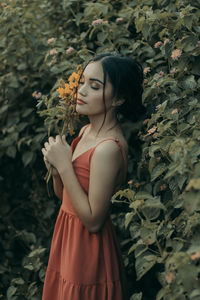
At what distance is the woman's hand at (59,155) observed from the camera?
5.12 ft

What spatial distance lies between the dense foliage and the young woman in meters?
0.09

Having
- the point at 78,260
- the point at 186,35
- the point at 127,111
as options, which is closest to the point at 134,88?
the point at 127,111

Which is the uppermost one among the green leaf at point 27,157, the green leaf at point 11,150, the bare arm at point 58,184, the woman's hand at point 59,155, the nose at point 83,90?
the nose at point 83,90

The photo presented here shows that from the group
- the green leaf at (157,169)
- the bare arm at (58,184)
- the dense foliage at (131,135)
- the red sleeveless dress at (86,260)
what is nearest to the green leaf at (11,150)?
the dense foliage at (131,135)

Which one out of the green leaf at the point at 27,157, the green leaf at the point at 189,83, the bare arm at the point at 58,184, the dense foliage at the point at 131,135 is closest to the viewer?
the dense foliage at the point at 131,135

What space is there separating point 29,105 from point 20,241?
0.81 meters

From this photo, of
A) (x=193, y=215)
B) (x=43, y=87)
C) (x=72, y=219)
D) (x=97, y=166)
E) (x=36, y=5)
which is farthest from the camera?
(x=36, y=5)

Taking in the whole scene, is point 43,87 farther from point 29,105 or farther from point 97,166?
point 97,166

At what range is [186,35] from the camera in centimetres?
164

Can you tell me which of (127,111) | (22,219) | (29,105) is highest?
(127,111)

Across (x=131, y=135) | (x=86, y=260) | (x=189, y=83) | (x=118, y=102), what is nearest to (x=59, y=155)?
(x=118, y=102)

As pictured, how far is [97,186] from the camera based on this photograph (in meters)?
1.48

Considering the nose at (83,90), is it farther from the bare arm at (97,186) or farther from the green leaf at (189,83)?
the green leaf at (189,83)

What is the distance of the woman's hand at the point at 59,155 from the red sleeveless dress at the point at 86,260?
43mm
